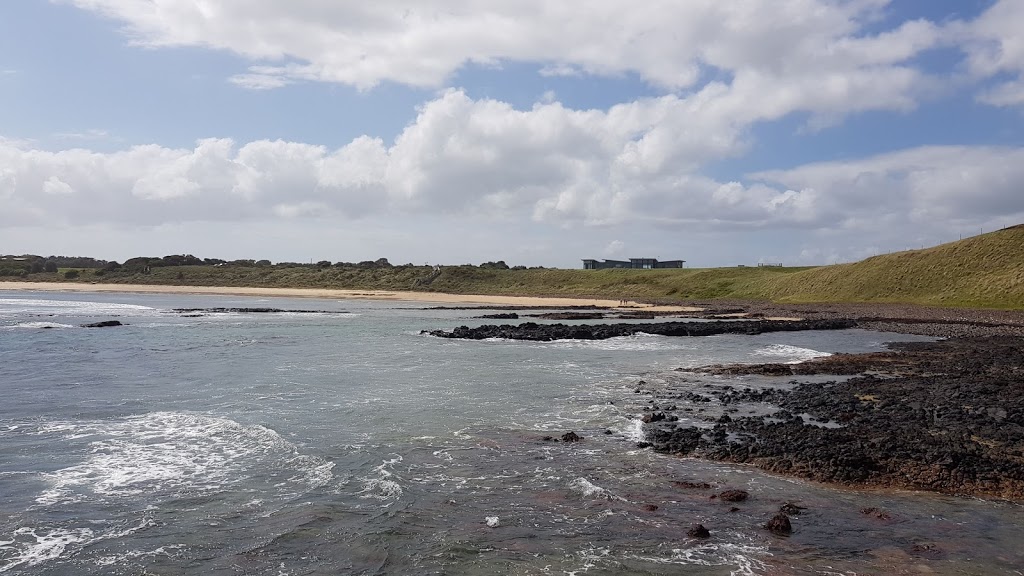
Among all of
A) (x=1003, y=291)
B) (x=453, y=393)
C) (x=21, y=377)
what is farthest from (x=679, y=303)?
(x=21, y=377)

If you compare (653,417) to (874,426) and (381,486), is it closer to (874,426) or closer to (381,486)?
(874,426)

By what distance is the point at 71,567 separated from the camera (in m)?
8.83

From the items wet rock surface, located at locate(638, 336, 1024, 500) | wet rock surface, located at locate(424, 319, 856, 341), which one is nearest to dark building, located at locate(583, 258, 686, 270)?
wet rock surface, located at locate(424, 319, 856, 341)

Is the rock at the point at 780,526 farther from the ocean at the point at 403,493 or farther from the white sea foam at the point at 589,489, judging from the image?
the white sea foam at the point at 589,489

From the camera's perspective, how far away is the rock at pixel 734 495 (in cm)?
1141

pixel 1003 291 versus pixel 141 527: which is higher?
pixel 1003 291

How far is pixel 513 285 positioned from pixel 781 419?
315ft

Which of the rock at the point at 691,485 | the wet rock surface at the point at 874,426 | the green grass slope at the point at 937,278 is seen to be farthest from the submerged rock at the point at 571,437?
the green grass slope at the point at 937,278

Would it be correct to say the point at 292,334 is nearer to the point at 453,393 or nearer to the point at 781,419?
the point at 453,393

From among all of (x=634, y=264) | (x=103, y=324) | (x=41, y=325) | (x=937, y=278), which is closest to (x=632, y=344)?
(x=103, y=324)

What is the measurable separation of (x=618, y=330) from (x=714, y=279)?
60339mm

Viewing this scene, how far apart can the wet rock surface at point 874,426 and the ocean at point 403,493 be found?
2.41 ft

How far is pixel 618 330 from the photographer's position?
1742 inches

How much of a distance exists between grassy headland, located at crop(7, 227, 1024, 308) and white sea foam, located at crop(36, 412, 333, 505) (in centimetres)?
6568
